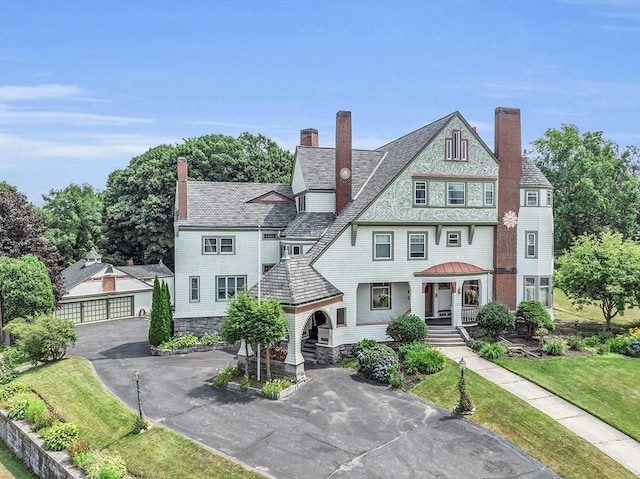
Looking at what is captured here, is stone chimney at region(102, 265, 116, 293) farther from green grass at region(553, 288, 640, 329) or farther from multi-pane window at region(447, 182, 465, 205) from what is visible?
green grass at region(553, 288, 640, 329)

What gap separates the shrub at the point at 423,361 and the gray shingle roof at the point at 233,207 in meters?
12.7

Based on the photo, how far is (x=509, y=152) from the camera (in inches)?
1114

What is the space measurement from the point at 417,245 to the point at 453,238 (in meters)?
2.43

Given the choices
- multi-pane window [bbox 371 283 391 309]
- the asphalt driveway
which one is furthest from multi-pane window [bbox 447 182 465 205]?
the asphalt driveway

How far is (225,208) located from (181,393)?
13.8m

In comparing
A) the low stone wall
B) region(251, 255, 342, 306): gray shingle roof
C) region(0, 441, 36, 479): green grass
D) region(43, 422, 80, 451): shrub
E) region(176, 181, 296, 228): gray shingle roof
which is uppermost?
region(176, 181, 296, 228): gray shingle roof

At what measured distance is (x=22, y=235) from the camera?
36.0m

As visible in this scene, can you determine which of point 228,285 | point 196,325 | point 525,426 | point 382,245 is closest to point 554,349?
point 525,426

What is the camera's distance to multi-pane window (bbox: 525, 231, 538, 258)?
28.8 meters

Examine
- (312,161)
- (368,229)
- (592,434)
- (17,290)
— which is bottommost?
(592,434)

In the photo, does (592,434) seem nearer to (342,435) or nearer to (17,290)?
(342,435)

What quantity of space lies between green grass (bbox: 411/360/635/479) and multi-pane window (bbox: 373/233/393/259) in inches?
290

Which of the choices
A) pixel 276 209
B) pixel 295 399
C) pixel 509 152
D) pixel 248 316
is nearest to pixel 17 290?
pixel 276 209

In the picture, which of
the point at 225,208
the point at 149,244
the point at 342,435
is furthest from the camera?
the point at 149,244
